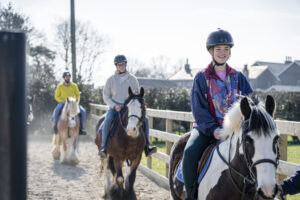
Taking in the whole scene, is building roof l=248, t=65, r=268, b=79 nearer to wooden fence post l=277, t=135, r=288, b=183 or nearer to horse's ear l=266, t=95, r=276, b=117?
wooden fence post l=277, t=135, r=288, b=183

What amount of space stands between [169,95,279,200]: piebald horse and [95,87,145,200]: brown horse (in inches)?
125

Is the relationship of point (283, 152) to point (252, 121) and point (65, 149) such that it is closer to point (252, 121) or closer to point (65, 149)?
point (252, 121)

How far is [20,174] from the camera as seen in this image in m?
0.97

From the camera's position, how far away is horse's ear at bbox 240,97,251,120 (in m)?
2.59

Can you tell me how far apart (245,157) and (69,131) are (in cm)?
866

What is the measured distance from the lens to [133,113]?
623 cm

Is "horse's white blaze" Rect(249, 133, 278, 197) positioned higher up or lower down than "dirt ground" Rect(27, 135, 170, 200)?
higher up

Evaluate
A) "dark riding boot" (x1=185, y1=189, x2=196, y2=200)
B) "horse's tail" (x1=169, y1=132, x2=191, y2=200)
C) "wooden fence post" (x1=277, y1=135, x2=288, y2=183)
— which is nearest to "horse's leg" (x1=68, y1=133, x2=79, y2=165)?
"horse's tail" (x1=169, y1=132, x2=191, y2=200)

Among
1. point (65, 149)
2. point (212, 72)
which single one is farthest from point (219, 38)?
point (65, 149)

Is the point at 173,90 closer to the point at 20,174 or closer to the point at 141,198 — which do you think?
the point at 141,198

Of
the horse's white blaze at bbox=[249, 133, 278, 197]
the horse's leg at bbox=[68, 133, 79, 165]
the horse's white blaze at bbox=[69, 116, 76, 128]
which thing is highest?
the horse's white blaze at bbox=[249, 133, 278, 197]

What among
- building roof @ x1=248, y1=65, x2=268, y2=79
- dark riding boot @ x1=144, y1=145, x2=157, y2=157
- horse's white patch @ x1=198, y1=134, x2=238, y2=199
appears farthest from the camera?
building roof @ x1=248, y1=65, x2=268, y2=79

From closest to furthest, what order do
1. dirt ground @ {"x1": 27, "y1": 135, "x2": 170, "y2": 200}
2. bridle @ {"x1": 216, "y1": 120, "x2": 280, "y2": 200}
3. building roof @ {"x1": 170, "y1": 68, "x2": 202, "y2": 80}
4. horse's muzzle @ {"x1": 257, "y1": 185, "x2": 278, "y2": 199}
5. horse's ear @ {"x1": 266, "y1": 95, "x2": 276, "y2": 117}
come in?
horse's muzzle @ {"x1": 257, "y1": 185, "x2": 278, "y2": 199}
bridle @ {"x1": 216, "y1": 120, "x2": 280, "y2": 200}
horse's ear @ {"x1": 266, "y1": 95, "x2": 276, "y2": 117}
dirt ground @ {"x1": 27, "y1": 135, "x2": 170, "y2": 200}
building roof @ {"x1": 170, "y1": 68, "x2": 202, "y2": 80}

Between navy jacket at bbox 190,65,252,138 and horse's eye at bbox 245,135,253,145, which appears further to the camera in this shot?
navy jacket at bbox 190,65,252,138
